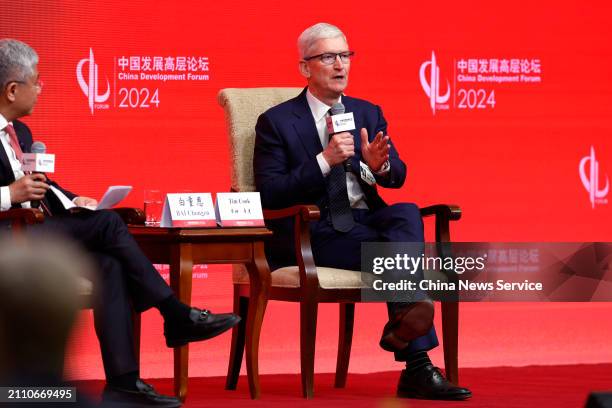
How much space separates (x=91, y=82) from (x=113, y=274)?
1856mm

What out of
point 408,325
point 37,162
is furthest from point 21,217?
point 408,325

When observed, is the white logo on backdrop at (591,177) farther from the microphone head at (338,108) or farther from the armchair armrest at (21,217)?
the armchair armrest at (21,217)

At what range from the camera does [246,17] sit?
5695 millimetres

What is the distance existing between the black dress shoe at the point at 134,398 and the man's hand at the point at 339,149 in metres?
1.14

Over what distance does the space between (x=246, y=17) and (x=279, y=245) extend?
5.10ft

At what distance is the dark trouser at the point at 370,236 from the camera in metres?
4.29

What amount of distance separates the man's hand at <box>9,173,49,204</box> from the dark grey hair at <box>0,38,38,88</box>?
1.26 feet

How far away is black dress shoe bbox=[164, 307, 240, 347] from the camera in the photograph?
12.6 feet

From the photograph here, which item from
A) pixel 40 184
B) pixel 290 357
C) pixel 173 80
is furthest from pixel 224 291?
pixel 40 184

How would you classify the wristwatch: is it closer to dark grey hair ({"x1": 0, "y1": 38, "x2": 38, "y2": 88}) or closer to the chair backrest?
the chair backrest

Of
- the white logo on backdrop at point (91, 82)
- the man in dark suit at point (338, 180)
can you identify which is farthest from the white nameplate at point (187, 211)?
the white logo on backdrop at point (91, 82)

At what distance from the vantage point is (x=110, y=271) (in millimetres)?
3762

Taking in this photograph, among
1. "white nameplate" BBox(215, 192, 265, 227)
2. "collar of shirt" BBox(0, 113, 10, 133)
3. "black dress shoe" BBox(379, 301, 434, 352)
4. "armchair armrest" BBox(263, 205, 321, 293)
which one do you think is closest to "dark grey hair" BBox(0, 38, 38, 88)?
"collar of shirt" BBox(0, 113, 10, 133)

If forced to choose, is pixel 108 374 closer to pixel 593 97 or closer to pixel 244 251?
pixel 244 251
